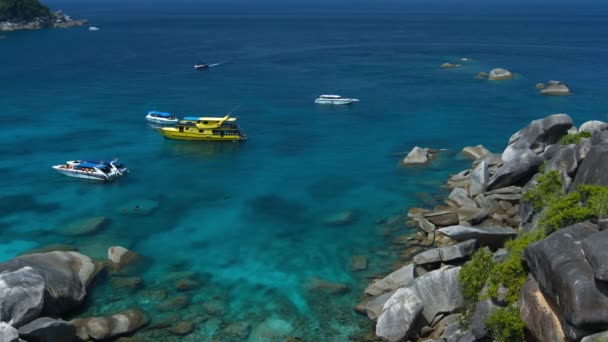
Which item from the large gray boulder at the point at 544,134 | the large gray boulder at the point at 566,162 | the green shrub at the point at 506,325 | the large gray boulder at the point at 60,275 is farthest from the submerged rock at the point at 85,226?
the large gray boulder at the point at 544,134

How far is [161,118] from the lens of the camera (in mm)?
88375

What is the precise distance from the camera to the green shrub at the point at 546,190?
3948 cm

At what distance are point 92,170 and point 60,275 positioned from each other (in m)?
27.6

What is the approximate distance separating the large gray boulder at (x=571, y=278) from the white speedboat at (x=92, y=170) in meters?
49.9

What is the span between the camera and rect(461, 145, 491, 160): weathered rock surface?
6869 centimetres

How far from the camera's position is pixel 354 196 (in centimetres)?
6044

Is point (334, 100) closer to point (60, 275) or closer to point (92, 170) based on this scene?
point (92, 170)

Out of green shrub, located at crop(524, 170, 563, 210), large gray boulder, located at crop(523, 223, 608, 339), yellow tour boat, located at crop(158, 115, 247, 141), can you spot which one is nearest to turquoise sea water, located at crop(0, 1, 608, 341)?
yellow tour boat, located at crop(158, 115, 247, 141)

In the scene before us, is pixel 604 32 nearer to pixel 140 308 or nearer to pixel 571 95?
pixel 571 95

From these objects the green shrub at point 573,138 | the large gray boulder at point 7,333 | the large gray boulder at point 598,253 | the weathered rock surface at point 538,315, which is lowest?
the large gray boulder at point 7,333

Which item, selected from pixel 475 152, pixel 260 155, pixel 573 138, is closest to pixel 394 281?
pixel 573 138

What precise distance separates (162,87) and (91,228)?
66.8 meters

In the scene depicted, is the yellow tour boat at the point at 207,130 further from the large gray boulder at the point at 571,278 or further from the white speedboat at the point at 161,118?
the large gray boulder at the point at 571,278

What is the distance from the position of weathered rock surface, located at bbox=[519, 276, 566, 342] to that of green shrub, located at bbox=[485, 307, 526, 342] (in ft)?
1.36
